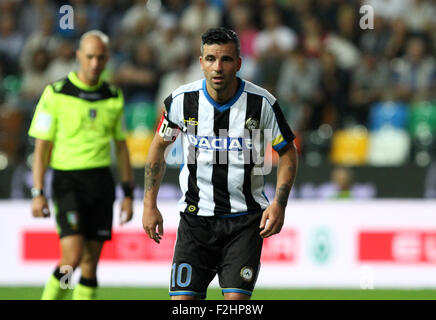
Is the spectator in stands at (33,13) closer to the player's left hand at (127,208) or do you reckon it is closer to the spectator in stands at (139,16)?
the spectator in stands at (139,16)

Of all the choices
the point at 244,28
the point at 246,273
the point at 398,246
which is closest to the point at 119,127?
the point at 246,273

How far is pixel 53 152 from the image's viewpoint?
673 cm

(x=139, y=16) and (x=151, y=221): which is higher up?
(x=139, y=16)

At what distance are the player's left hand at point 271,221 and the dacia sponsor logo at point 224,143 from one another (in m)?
0.43

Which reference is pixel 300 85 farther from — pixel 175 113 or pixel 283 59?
pixel 175 113

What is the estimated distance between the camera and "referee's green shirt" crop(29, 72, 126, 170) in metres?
6.64

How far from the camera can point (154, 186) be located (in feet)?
16.3

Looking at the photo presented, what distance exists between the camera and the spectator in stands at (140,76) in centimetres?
1244

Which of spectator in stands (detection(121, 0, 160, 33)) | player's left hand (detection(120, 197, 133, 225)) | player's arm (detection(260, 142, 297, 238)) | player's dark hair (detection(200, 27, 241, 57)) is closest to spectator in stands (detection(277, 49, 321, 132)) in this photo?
spectator in stands (detection(121, 0, 160, 33))

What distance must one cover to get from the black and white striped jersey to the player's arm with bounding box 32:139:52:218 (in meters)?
1.89

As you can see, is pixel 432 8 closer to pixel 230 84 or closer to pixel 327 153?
pixel 327 153

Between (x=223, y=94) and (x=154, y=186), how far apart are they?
71 cm

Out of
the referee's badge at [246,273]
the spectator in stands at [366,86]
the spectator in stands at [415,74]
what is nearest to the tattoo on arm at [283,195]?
the referee's badge at [246,273]
